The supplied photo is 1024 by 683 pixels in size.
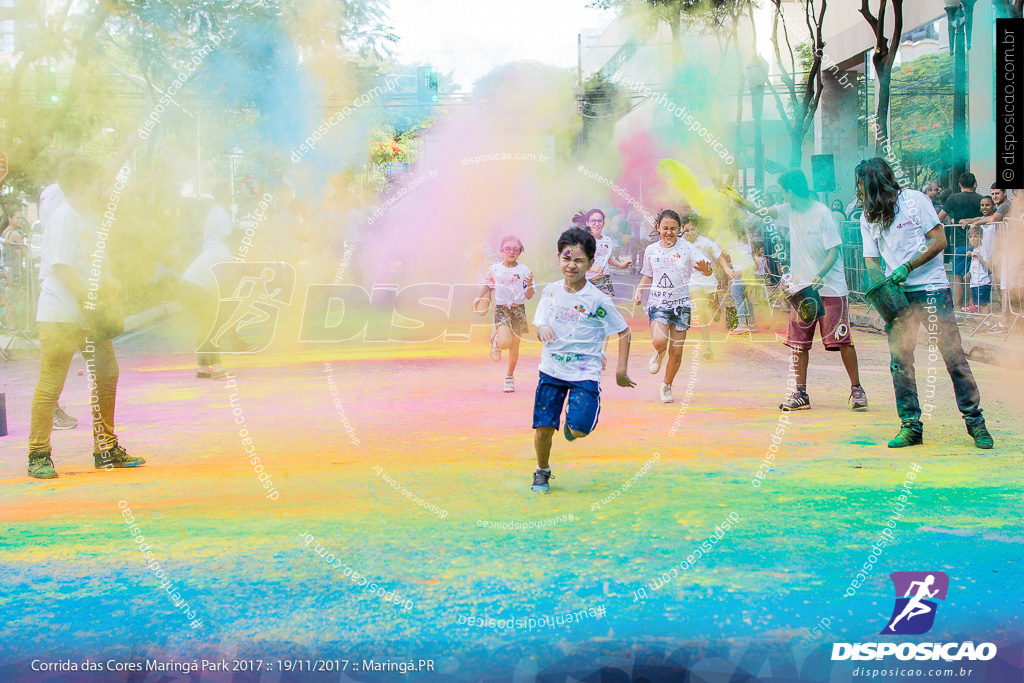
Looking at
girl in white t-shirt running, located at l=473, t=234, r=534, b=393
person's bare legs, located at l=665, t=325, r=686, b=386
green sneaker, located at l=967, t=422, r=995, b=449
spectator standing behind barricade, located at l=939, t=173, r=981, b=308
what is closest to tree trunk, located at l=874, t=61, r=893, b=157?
spectator standing behind barricade, located at l=939, t=173, r=981, b=308

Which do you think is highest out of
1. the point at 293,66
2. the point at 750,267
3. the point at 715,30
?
the point at 715,30

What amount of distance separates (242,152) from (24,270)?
10.6 ft

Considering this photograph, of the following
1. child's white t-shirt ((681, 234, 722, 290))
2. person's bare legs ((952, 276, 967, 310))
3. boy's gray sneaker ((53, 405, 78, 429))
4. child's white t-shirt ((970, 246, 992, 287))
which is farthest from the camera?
person's bare legs ((952, 276, 967, 310))

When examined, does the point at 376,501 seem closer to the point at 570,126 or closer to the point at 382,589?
the point at 382,589

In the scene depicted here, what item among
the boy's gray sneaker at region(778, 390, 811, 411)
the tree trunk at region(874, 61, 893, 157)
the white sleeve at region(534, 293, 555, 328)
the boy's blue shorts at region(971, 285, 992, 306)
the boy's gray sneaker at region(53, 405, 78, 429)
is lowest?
the boy's gray sneaker at region(778, 390, 811, 411)

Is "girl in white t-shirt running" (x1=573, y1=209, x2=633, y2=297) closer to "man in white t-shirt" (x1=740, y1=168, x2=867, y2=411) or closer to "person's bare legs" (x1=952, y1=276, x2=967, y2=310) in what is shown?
"man in white t-shirt" (x1=740, y1=168, x2=867, y2=411)

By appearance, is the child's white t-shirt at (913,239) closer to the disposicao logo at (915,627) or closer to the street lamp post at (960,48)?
the disposicao logo at (915,627)

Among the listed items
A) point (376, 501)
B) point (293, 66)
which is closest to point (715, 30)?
point (293, 66)

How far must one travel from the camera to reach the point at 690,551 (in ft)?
12.3

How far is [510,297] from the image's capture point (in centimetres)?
816

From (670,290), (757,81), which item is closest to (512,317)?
(670,290)

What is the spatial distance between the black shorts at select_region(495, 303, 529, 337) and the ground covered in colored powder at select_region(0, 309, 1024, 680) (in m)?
0.91

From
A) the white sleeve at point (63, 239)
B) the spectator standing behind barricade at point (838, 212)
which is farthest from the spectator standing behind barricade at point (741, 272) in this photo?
the white sleeve at point (63, 239)

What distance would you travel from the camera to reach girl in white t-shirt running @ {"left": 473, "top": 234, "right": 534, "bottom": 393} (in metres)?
8.01
